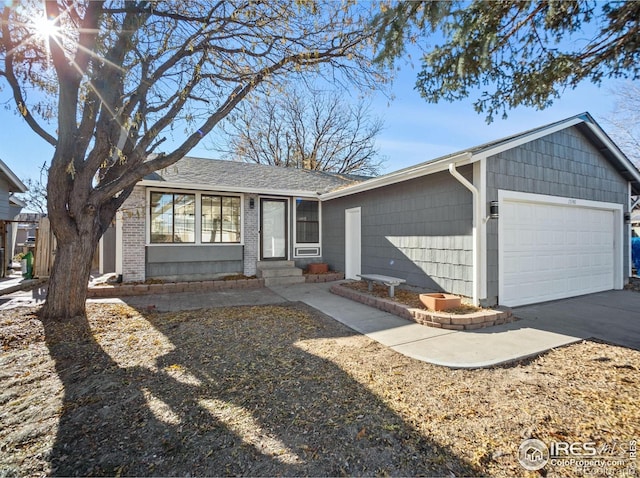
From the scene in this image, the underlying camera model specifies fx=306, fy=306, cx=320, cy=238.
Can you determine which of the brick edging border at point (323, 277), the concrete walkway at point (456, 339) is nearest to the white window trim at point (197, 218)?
the brick edging border at point (323, 277)

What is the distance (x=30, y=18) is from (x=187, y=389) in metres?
6.42

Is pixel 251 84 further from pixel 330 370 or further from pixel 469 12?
pixel 330 370

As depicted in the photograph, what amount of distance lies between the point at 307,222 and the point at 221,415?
8482 millimetres

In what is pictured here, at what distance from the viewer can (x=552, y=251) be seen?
22.7 ft

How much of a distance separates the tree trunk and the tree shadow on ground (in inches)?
39.8

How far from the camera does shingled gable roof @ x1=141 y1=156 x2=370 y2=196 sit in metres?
8.62

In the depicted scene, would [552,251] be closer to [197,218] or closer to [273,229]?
[273,229]

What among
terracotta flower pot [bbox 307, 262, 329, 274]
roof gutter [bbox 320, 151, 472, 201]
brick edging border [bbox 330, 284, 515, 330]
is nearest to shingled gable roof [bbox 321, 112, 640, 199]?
roof gutter [bbox 320, 151, 472, 201]

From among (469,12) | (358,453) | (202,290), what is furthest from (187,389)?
(202,290)

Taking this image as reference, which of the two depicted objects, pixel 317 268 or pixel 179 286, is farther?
pixel 317 268

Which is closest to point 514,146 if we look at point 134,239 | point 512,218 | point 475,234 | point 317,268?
point 512,218

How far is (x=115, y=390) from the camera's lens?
298 cm

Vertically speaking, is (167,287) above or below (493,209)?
below

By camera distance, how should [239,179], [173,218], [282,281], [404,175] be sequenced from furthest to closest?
[239,179]
[282,281]
[173,218]
[404,175]
